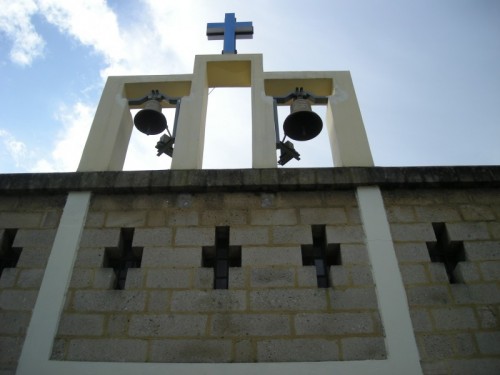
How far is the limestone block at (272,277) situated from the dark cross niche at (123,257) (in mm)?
997

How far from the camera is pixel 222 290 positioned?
348 centimetres

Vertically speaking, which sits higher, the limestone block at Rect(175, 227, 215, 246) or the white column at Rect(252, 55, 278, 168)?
the white column at Rect(252, 55, 278, 168)

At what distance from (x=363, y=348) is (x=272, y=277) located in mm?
837

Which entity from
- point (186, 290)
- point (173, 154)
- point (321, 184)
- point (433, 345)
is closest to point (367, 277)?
point (433, 345)

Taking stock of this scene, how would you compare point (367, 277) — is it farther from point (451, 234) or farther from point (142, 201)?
point (142, 201)

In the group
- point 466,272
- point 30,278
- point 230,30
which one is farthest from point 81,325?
point 230,30

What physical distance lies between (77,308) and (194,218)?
116cm

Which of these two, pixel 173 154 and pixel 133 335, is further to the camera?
pixel 173 154

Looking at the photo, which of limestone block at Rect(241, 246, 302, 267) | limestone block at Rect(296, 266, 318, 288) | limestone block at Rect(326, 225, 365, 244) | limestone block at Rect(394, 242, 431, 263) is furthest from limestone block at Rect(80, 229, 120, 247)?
limestone block at Rect(394, 242, 431, 263)

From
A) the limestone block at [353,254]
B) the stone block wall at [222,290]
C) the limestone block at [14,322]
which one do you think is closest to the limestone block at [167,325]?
the stone block wall at [222,290]

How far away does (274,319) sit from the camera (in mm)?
3312

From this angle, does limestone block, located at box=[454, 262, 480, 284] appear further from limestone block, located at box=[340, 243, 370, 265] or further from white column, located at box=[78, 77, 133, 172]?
white column, located at box=[78, 77, 133, 172]

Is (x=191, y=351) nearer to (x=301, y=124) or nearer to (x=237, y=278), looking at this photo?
(x=237, y=278)

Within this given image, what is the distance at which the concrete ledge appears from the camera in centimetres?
402
